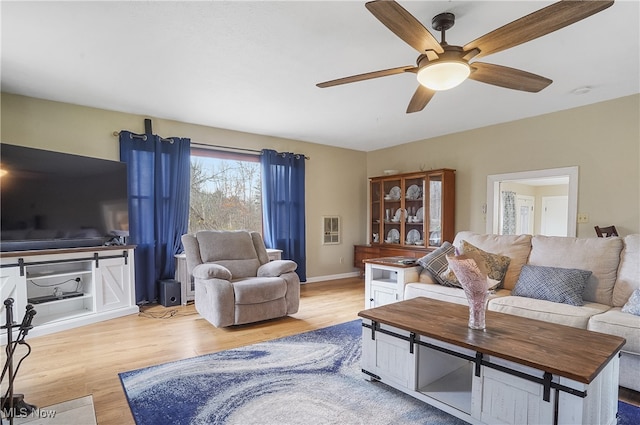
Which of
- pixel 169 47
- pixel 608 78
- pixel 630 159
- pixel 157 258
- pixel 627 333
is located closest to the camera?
pixel 627 333

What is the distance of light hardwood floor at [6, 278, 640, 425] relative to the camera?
2133 mm

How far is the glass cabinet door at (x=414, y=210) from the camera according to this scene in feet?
17.3

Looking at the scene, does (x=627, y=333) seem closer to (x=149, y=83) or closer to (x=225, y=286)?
(x=225, y=286)

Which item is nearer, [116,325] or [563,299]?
[563,299]

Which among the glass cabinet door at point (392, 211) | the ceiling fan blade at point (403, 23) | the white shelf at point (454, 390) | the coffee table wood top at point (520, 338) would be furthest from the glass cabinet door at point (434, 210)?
the ceiling fan blade at point (403, 23)

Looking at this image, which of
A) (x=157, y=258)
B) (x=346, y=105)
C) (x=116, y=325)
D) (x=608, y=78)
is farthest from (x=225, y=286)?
(x=608, y=78)

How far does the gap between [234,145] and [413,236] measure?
3148mm

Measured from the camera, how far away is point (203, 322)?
11.6 feet

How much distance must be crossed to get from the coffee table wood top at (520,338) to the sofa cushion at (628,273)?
40.1 inches

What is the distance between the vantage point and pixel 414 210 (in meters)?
5.44

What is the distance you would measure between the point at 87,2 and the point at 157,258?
9.92 ft

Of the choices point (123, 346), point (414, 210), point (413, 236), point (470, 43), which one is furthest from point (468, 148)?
point (123, 346)

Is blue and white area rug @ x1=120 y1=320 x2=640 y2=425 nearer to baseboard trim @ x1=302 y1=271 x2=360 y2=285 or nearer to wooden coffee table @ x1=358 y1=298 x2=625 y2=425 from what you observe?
wooden coffee table @ x1=358 y1=298 x2=625 y2=425

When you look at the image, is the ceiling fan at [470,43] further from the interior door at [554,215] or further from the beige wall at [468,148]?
the interior door at [554,215]
